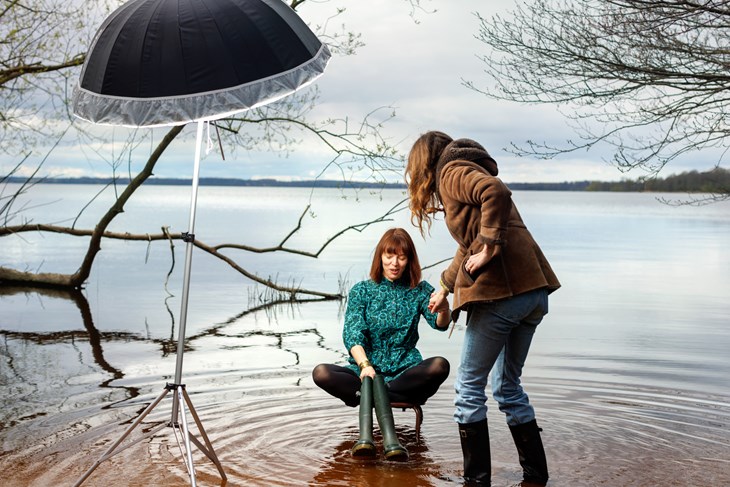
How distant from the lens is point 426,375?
17.1ft

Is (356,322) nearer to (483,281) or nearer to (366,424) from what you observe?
(366,424)

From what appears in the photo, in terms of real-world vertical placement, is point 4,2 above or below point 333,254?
above

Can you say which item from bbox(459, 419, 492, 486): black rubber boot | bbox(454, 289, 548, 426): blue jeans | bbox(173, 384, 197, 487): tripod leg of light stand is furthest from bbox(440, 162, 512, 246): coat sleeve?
bbox(173, 384, 197, 487): tripod leg of light stand

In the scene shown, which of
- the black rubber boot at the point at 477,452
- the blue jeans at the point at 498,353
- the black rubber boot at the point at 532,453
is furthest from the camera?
the black rubber boot at the point at 532,453

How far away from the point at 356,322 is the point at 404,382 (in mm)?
445

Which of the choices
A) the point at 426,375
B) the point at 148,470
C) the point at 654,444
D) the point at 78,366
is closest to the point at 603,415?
the point at 654,444

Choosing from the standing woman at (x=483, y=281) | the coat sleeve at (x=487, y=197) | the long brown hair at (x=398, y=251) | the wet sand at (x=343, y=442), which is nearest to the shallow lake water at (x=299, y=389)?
the wet sand at (x=343, y=442)

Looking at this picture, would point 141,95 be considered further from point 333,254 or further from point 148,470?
point 333,254

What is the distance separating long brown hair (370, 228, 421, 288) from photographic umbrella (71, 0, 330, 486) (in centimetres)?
122

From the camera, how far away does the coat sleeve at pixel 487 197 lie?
4.17m

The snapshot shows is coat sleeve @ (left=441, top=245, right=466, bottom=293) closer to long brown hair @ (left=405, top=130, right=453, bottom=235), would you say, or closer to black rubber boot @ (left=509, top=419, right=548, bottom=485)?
long brown hair @ (left=405, top=130, right=453, bottom=235)

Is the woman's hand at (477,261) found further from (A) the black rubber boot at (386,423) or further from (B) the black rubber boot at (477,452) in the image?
(A) the black rubber boot at (386,423)

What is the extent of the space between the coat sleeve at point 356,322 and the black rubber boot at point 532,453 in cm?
109

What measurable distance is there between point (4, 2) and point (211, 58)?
332 inches
